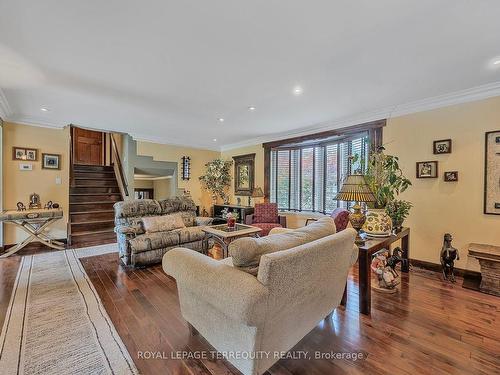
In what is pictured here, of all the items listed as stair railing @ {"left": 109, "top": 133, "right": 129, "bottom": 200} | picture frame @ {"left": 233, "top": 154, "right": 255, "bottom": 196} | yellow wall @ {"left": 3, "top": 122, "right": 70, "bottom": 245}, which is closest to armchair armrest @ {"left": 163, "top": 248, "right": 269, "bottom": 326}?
yellow wall @ {"left": 3, "top": 122, "right": 70, "bottom": 245}

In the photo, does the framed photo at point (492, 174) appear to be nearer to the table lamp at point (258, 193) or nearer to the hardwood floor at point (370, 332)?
the hardwood floor at point (370, 332)

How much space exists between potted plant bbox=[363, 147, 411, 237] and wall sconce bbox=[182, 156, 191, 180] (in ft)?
15.6

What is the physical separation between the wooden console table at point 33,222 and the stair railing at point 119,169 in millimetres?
1724

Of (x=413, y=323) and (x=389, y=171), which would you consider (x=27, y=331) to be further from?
(x=389, y=171)

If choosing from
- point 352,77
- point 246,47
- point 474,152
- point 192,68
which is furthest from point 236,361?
point 474,152

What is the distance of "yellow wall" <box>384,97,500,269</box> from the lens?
295 centimetres

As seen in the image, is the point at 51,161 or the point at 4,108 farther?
the point at 51,161

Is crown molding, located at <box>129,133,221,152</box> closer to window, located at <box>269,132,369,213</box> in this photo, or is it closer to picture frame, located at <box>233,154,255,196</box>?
picture frame, located at <box>233,154,255,196</box>

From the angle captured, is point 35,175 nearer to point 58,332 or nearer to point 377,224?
point 58,332

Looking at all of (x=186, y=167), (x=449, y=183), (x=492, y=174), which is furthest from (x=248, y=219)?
(x=492, y=174)

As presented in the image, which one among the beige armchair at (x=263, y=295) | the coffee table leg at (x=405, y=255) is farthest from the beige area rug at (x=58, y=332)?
the coffee table leg at (x=405, y=255)

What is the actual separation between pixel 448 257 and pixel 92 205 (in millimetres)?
6923

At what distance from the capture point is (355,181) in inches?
97.7

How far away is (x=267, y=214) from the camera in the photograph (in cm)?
491
